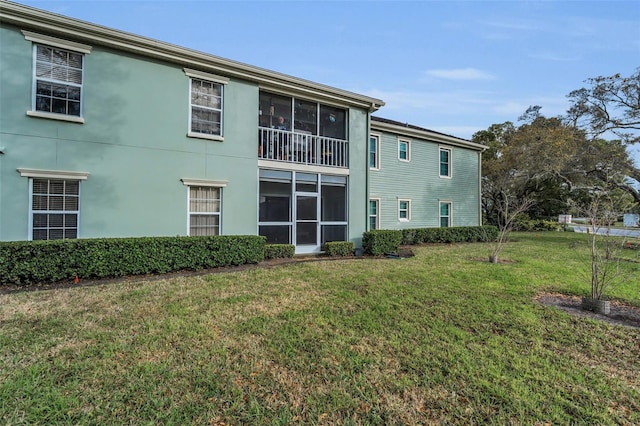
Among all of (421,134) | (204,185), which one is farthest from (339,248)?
(421,134)

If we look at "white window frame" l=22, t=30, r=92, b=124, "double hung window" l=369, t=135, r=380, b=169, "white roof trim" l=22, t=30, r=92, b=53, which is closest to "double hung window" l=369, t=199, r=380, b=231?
"double hung window" l=369, t=135, r=380, b=169

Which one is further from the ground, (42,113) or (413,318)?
(42,113)

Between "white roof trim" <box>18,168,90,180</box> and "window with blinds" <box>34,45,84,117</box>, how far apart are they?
1550mm

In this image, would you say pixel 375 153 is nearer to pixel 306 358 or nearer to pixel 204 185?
pixel 204 185

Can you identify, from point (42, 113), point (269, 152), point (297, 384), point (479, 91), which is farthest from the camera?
point (479, 91)

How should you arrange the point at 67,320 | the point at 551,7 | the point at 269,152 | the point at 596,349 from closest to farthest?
1. the point at 596,349
2. the point at 67,320
3. the point at 551,7
4. the point at 269,152

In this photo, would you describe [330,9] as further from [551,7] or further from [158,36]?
[551,7]

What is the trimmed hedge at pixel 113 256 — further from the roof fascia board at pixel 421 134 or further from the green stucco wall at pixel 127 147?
the roof fascia board at pixel 421 134

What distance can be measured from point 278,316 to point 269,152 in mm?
7245

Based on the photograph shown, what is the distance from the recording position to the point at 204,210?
31.5ft

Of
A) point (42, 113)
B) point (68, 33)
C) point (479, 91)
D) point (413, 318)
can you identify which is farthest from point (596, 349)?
point (479, 91)

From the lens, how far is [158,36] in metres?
8.84

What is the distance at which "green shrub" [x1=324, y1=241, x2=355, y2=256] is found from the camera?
448 inches

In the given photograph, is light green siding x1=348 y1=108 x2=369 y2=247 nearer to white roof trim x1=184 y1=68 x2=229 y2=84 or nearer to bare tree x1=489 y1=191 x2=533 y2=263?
bare tree x1=489 y1=191 x2=533 y2=263
